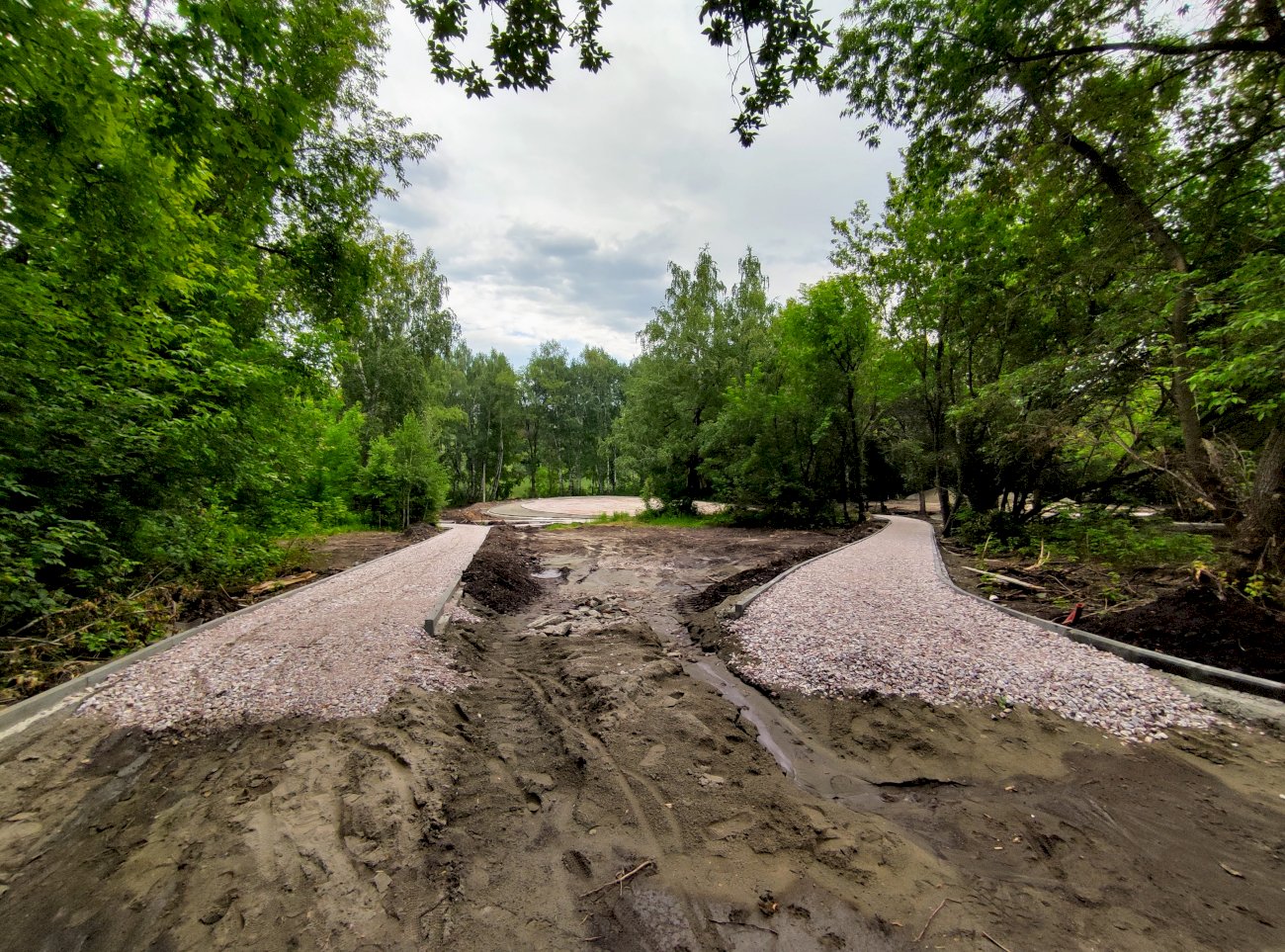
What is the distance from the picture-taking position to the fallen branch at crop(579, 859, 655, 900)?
1951 mm

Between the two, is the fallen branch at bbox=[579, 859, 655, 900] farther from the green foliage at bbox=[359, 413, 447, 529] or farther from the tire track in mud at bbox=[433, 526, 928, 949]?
the green foliage at bbox=[359, 413, 447, 529]

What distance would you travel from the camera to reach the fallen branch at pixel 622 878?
1.95 meters

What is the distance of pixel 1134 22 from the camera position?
4.73 m

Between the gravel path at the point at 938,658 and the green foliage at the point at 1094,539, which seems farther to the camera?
the green foliage at the point at 1094,539

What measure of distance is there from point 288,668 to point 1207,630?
7.81 metres

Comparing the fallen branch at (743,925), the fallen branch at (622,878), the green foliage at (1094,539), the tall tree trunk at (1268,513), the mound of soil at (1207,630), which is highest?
the tall tree trunk at (1268,513)

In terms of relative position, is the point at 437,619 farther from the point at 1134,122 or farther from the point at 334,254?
the point at 1134,122

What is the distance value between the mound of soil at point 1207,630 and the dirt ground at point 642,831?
3.03 ft

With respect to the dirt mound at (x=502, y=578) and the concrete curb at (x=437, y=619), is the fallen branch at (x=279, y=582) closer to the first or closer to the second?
the dirt mound at (x=502, y=578)

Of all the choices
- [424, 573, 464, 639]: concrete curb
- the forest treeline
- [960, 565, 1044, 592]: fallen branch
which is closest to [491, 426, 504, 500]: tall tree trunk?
the forest treeline

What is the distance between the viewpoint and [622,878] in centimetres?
201

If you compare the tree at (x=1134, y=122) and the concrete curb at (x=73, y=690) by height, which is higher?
the tree at (x=1134, y=122)

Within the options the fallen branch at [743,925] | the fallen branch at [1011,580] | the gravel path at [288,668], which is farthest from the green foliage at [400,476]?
the fallen branch at [743,925]

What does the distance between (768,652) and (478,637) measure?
3130mm
